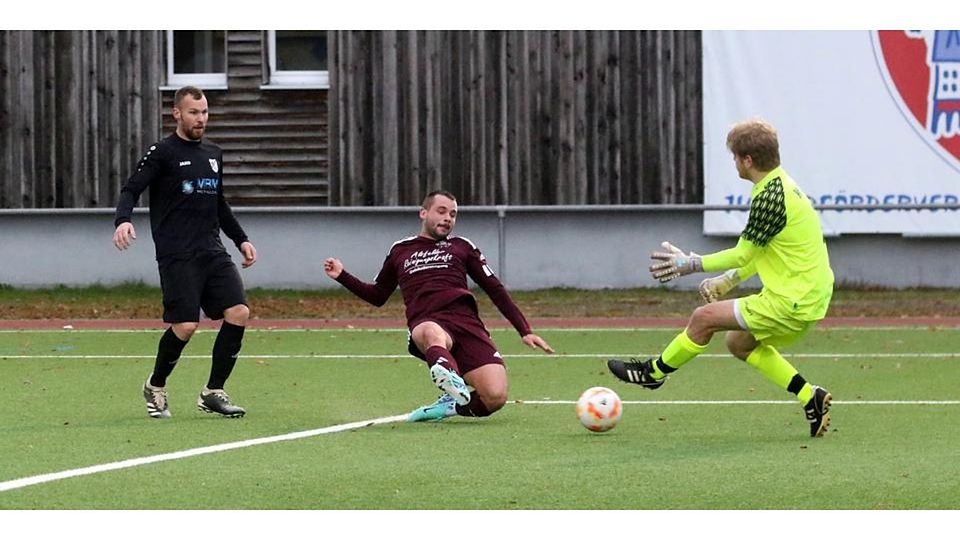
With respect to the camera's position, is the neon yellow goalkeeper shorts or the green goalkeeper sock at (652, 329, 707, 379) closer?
the neon yellow goalkeeper shorts

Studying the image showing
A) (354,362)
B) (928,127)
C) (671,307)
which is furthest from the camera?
(928,127)

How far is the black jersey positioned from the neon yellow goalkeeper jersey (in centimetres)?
321

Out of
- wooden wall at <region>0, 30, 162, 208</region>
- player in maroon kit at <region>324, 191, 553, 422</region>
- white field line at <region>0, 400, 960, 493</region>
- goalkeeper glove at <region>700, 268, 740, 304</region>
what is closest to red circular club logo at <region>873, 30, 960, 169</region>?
wooden wall at <region>0, 30, 162, 208</region>

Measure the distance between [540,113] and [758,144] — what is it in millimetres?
Answer: 14947

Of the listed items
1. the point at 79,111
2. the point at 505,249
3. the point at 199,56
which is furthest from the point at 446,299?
the point at 199,56

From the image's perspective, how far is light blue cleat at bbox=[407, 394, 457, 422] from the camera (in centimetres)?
1107

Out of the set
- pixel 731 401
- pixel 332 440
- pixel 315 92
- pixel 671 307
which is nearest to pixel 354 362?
pixel 731 401

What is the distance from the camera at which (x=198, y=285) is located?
11.5m

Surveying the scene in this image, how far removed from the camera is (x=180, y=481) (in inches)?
322

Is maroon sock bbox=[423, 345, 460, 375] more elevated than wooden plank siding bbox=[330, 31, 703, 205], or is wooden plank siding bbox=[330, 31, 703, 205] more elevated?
wooden plank siding bbox=[330, 31, 703, 205]

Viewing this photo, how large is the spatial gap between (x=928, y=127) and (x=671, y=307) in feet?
15.0

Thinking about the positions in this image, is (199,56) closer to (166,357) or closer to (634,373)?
(166,357)

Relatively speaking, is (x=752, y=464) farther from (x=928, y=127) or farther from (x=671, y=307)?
(x=928, y=127)

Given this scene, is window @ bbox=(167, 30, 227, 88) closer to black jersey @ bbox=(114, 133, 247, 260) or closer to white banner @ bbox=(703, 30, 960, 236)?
white banner @ bbox=(703, 30, 960, 236)
